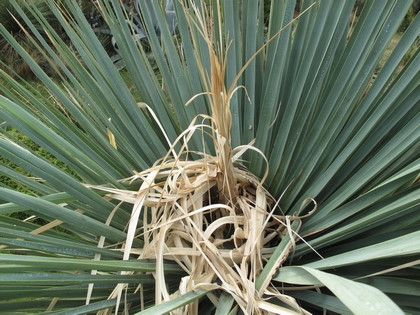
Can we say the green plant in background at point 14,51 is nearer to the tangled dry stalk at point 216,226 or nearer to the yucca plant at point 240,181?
the yucca plant at point 240,181

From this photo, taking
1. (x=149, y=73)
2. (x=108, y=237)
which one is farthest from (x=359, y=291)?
(x=149, y=73)

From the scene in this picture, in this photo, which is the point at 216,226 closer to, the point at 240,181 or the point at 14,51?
the point at 240,181

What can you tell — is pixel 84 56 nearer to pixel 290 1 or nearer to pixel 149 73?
pixel 149 73

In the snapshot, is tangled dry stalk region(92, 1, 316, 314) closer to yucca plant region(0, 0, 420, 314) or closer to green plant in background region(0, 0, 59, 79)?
yucca plant region(0, 0, 420, 314)

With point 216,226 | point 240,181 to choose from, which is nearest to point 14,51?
point 240,181

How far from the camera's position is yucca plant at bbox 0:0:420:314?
666 millimetres

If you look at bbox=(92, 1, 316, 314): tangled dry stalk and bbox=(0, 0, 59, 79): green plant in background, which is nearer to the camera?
bbox=(92, 1, 316, 314): tangled dry stalk

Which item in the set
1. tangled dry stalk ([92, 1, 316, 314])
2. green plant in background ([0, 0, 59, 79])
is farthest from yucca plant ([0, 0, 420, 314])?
green plant in background ([0, 0, 59, 79])

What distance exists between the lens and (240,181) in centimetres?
88

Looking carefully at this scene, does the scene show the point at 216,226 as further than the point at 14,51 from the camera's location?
No

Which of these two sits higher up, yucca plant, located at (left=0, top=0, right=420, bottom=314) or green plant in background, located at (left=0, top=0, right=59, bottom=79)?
green plant in background, located at (left=0, top=0, right=59, bottom=79)

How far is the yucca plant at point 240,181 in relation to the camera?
666mm

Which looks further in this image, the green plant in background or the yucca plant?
the green plant in background

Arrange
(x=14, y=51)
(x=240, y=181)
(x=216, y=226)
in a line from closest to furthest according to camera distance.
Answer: (x=216, y=226), (x=240, y=181), (x=14, y=51)
